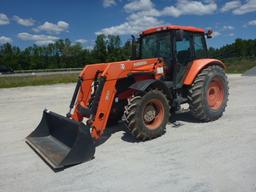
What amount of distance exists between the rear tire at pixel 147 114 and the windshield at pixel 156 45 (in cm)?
144

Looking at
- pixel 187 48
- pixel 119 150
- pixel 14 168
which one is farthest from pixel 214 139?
pixel 14 168

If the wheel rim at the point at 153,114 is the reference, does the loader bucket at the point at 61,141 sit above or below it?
below

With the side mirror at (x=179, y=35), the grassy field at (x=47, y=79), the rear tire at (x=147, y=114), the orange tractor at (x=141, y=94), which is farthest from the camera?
the grassy field at (x=47, y=79)

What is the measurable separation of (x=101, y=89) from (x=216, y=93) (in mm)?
3608

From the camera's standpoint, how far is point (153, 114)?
5.86m

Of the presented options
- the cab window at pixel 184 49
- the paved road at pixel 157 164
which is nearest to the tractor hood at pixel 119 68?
the cab window at pixel 184 49

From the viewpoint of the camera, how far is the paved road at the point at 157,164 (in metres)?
3.93

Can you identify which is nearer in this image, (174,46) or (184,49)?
(174,46)

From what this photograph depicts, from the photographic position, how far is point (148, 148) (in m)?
5.34

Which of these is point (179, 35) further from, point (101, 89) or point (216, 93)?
point (101, 89)

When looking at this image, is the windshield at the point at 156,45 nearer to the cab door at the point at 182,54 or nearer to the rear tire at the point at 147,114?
the cab door at the point at 182,54

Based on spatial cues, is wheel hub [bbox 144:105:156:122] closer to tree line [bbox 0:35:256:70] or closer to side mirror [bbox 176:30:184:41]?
side mirror [bbox 176:30:184:41]

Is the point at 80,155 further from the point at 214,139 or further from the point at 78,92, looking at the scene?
the point at 214,139

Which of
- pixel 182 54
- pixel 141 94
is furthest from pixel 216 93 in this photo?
pixel 141 94
